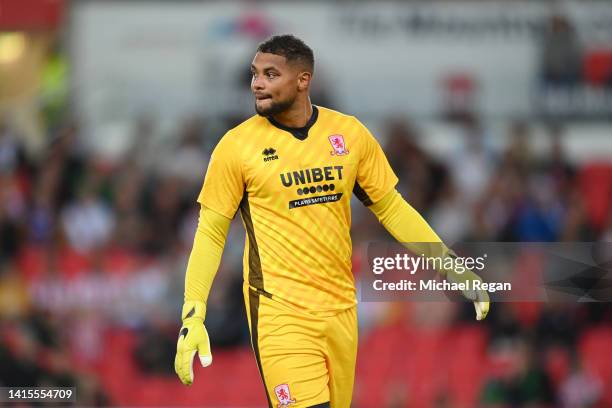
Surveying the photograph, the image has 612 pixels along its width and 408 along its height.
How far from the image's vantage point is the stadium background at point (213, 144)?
10906 mm

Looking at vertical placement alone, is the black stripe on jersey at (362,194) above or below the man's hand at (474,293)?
above

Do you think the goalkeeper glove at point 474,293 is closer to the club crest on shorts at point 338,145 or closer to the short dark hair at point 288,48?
the club crest on shorts at point 338,145

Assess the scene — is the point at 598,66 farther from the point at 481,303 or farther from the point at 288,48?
the point at 288,48

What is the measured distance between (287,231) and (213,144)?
7391 mm

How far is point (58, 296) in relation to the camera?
40.5ft

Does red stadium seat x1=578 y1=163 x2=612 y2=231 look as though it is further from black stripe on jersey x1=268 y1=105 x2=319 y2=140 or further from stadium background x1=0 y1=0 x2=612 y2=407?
black stripe on jersey x1=268 y1=105 x2=319 y2=140

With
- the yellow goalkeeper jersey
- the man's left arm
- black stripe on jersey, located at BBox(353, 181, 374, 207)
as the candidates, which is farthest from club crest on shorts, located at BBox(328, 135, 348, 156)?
the man's left arm

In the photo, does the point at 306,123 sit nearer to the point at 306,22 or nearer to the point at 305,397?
the point at 305,397

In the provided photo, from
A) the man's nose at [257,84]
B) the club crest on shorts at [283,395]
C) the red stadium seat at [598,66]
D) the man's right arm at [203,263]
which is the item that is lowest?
the club crest on shorts at [283,395]

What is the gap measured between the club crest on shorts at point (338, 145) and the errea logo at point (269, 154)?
1.00 feet

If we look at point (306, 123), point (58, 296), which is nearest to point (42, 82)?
point (58, 296)

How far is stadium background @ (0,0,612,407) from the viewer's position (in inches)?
429

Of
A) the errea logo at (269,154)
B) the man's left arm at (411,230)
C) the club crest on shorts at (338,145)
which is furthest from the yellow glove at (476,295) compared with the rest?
the errea logo at (269,154)

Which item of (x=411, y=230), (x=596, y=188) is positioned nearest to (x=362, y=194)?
(x=411, y=230)
